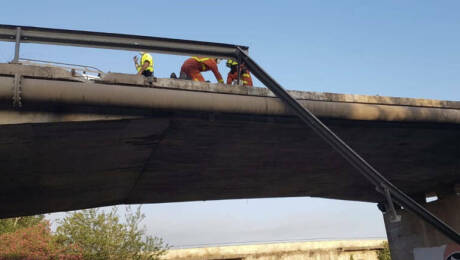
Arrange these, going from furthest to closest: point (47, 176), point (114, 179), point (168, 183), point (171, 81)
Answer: point (168, 183), point (114, 179), point (47, 176), point (171, 81)

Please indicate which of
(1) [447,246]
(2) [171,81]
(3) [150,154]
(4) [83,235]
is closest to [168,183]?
(3) [150,154]

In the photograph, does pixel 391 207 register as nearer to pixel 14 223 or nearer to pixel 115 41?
pixel 115 41

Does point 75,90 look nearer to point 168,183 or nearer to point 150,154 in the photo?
point 150,154

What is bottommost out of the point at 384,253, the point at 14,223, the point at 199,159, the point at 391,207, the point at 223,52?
the point at 384,253

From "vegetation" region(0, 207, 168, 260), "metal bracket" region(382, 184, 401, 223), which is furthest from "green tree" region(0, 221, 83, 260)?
"metal bracket" region(382, 184, 401, 223)

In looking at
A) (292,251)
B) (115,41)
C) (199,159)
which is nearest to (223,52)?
(115,41)

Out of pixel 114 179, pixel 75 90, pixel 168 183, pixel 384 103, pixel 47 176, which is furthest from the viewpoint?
pixel 168 183

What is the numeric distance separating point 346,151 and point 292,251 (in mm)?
23684

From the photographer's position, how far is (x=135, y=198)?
15109 mm

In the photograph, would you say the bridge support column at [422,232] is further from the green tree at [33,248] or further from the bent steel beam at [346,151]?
the green tree at [33,248]

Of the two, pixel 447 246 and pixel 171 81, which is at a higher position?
pixel 171 81

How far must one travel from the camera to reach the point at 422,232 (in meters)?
17.2

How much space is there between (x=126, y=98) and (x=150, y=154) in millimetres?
3013

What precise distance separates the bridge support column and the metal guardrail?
826cm
